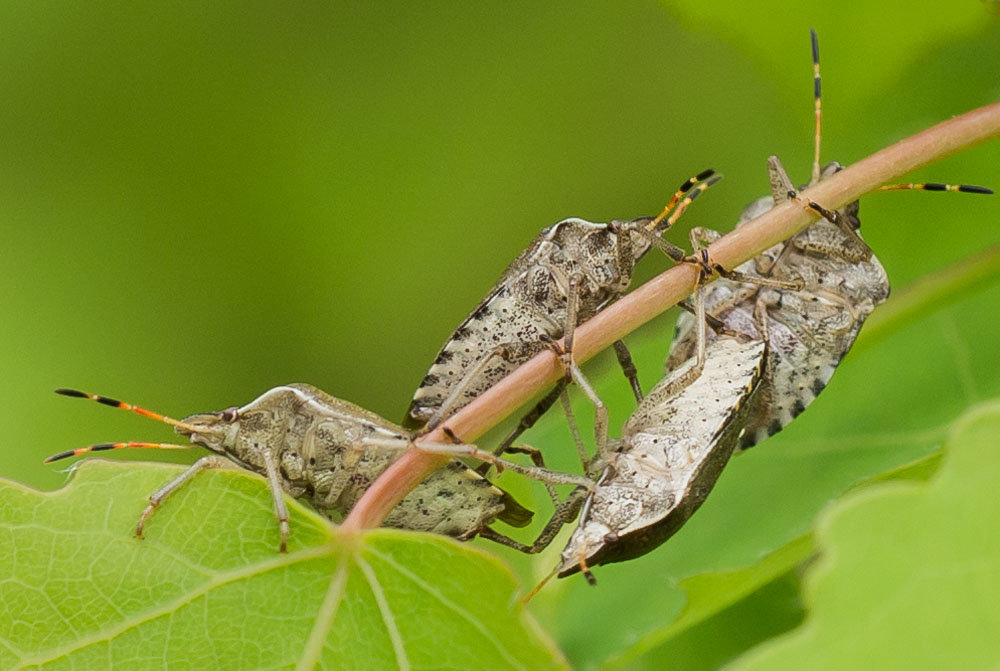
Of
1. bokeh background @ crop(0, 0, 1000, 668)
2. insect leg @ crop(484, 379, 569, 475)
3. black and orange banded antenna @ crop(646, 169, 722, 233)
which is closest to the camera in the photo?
insect leg @ crop(484, 379, 569, 475)

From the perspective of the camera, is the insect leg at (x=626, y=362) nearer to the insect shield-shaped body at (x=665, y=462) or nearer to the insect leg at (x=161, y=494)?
the insect shield-shaped body at (x=665, y=462)

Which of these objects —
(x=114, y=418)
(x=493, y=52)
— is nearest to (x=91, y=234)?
(x=114, y=418)

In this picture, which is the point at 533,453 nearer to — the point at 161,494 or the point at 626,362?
the point at 626,362

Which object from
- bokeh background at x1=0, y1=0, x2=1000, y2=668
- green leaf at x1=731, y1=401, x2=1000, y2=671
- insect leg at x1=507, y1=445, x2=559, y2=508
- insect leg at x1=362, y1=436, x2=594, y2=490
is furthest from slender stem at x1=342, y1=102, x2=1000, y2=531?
bokeh background at x1=0, y1=0, x2=1000, y2=668

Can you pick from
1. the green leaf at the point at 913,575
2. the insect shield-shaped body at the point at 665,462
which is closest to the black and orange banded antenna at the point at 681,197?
the insect shield-shaped body at the point at 665,462

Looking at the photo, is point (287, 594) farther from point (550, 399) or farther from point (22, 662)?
point (550, 399)

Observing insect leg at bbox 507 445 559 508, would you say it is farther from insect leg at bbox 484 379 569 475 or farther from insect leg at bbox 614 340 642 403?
insect leg at bbox 614 340 642 403
